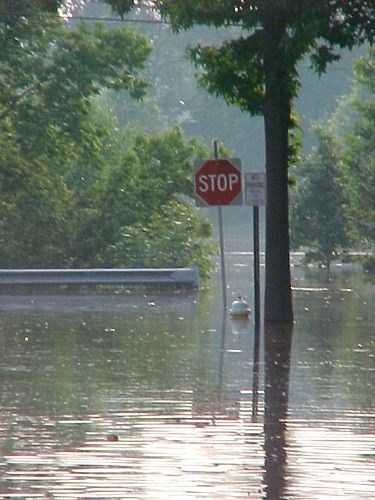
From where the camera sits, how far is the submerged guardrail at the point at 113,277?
32.1 metres

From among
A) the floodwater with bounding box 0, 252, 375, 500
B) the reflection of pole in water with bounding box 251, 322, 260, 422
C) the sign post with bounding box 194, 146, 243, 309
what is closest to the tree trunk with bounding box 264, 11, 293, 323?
the floodwater with bounding box 0, 252, 375, 500

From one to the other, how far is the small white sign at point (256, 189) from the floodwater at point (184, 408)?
5.91 feet

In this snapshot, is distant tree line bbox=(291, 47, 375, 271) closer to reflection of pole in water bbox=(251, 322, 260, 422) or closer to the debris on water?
reflection of pole in water bbox=(251, 322, 260, 422)

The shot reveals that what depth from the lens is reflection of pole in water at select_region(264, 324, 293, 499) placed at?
10.2 meters

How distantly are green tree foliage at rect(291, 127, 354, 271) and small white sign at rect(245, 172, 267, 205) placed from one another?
2955 centimetres

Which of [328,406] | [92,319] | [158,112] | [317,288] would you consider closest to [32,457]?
[328,406]

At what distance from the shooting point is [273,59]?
76.3ft

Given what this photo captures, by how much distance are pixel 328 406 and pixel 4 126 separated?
965 inches

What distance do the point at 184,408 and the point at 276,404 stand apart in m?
0.86

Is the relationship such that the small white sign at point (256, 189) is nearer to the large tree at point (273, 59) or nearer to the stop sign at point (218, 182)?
the large tree at point (273, 59)

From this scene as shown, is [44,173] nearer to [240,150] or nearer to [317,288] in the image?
[317,288]

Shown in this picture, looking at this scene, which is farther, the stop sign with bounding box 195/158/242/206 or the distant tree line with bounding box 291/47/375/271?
the distant tree line with bounding box 291/47/375/271

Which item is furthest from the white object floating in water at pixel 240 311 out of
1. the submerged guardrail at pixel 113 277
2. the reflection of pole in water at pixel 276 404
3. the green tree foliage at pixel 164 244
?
the green tree foliage at pixel 164 244

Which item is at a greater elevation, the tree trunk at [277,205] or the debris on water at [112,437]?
the tree trunk at [277,205]
